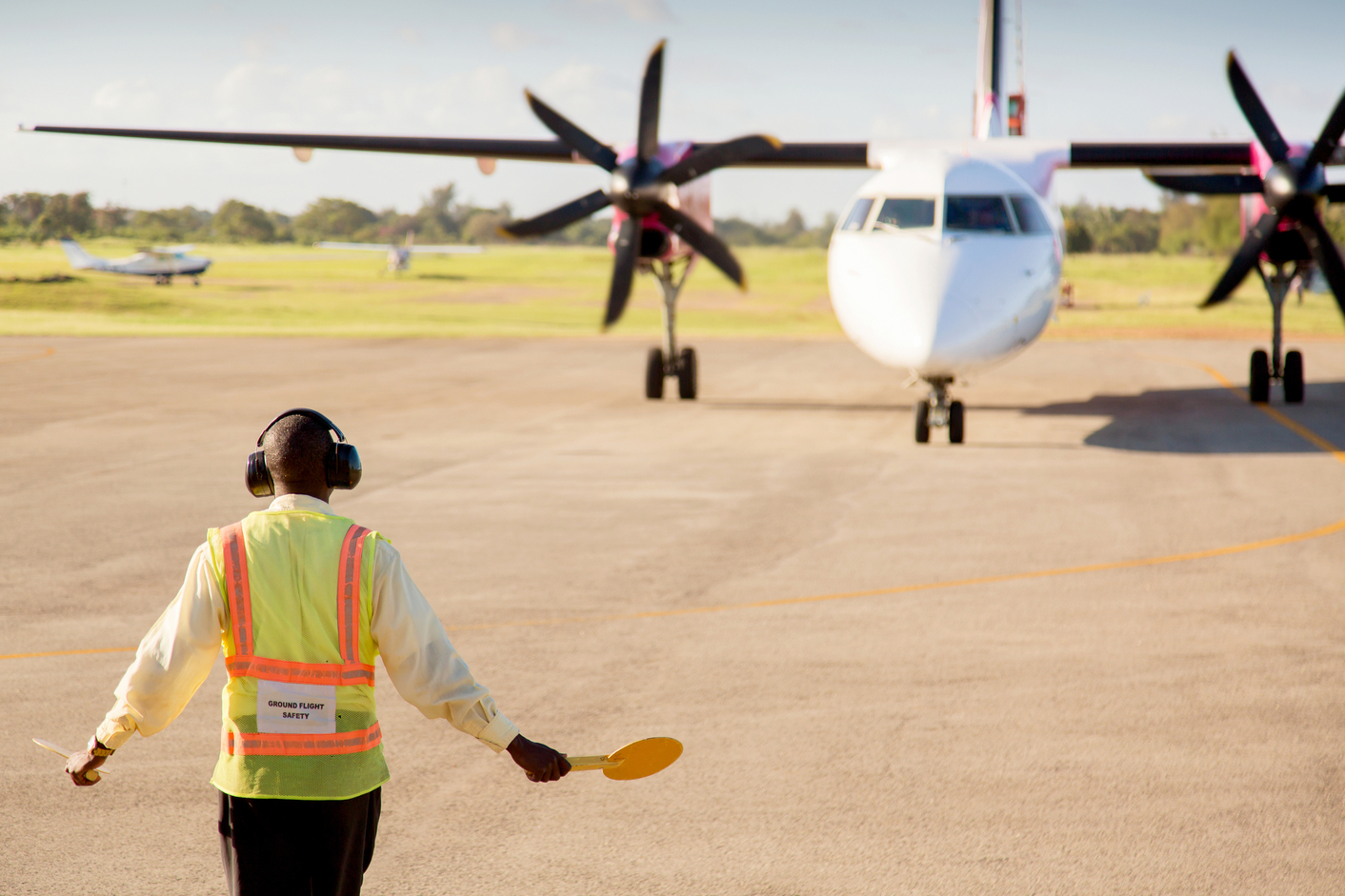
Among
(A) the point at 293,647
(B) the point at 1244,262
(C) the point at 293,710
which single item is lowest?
(C) the point at 293,710

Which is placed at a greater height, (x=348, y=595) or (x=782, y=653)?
(x=348, y=595)

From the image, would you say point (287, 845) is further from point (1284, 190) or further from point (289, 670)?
point (1284, 190)

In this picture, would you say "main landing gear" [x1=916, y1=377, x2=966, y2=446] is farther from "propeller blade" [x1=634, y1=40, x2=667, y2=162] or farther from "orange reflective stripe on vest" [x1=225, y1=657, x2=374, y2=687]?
"orange reflective stripe on vest" [x1=225, y1=657, x2=374, y2=687]

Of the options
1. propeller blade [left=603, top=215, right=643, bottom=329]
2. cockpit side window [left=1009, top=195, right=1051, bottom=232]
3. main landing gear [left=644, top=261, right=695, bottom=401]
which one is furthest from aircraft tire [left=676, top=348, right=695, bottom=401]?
cockpit side window [left=1009, top=195, right=1051, bottom=232]

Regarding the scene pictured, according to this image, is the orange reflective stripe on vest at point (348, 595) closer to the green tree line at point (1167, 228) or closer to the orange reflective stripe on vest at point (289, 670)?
the orange reflective stripe on vest at point (289, 670)

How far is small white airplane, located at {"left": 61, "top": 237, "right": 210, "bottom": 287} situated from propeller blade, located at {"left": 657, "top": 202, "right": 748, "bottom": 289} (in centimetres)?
Result: 2875

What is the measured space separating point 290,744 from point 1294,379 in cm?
1999

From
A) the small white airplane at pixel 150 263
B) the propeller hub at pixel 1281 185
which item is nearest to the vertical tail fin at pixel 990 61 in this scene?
the propeller hub at pixel 1281 185

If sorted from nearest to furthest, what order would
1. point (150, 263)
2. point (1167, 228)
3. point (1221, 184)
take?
point (1221, 184), point (150, 263), point (1167, 228)

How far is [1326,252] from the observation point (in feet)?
57.4

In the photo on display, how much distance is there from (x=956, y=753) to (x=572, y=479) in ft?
25.4

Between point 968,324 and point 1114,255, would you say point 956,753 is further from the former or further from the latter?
point 1114,255

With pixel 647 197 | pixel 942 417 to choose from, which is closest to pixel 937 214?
pixel 942 417

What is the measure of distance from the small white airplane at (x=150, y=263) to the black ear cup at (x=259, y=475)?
4096 centimetres
